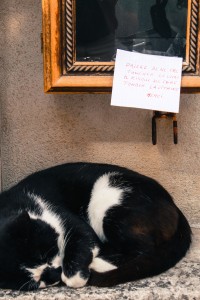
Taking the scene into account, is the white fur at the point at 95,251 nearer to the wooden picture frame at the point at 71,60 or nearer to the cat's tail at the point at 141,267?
the cat's tail at the point at 141,267

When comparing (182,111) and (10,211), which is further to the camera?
(182,111)

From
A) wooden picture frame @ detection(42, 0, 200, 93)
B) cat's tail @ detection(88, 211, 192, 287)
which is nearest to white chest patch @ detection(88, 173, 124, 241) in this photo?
cat's tail @ detection(88, 211, 192, 287)

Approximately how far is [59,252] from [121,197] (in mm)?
210

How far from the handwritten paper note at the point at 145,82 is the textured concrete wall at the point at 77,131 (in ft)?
0.60

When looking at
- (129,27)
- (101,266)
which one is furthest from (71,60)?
(101,266)

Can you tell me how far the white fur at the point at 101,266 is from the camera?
3.19ft

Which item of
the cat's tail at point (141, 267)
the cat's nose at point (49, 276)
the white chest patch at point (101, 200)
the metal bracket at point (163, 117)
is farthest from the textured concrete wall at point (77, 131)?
the cat's nose at point (49, 276)

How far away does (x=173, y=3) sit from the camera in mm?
1028

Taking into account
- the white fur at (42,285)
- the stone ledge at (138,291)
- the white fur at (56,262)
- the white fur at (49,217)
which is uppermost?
the white fur at (49,217)

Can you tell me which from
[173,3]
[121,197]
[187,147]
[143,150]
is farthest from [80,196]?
[173,3]

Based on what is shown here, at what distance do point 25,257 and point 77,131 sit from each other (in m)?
0.47

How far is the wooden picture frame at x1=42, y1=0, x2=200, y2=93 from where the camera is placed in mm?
1012

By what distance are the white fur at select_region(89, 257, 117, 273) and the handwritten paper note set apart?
40 cm

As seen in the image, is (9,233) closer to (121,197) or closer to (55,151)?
(121,197)
